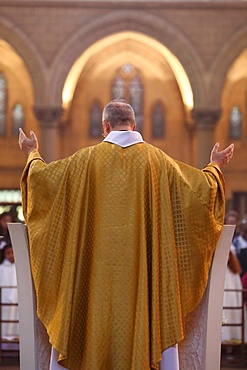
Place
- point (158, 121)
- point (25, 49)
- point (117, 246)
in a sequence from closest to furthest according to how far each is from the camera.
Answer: point (117, 246) → point (25, 49) → point (158, 121)

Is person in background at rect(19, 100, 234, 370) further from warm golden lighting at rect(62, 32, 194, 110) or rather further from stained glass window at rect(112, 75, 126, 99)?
stained glass window at rect(112, 75, 126, 99)

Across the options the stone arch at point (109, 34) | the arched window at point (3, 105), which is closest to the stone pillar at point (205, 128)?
the stone arch at point (109, 34)

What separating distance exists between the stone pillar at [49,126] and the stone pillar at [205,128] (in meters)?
3.53

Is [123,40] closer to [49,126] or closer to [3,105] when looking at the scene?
[49,126]

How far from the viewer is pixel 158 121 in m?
24.4

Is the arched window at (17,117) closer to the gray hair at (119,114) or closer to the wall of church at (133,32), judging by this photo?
the wall of church at (133,32)

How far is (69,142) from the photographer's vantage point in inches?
944

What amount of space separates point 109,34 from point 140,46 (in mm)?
2387

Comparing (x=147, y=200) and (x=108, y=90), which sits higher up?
(x=108, y=90)

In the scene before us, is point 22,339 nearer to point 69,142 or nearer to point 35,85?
point 35,85

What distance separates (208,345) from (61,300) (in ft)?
3.00

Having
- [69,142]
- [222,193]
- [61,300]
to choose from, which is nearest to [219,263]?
[222,193]

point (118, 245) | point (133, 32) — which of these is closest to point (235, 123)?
point (133, 32)

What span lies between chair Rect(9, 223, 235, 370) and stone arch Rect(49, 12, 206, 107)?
15.9m
